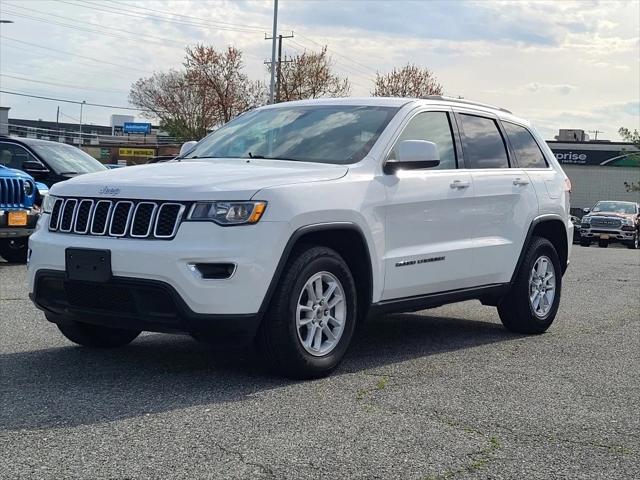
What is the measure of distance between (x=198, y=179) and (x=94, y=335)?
5.41ft

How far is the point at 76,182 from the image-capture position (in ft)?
19.5

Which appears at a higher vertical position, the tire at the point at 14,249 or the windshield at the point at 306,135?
the windshield at the point at 306,135

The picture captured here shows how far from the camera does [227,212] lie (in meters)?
5.35

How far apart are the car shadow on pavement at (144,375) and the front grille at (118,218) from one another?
0.90 meters

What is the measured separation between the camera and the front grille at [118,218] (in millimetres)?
5387

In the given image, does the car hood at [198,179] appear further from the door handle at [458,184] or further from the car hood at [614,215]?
the car hood at [614,215]

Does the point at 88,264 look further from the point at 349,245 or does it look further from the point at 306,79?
the point at 306,79

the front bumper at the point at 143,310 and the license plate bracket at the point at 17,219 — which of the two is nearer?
the front bumper at the point at 143,310

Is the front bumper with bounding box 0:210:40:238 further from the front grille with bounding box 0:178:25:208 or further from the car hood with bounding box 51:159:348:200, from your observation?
the car hood with bounding box 51:159:348:200

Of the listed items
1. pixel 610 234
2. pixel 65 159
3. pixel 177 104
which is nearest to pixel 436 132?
pixel 65 159

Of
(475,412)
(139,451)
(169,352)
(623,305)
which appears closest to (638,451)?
(475,412)

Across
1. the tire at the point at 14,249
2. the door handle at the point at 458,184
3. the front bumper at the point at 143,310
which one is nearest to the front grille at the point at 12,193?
the tire at the point at 14,249

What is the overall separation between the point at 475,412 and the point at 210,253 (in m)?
1.70

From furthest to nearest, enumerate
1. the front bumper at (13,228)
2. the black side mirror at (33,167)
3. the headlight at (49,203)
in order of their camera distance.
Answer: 1. the black side mirror at (33,167)
2. the front bumper at (13,228)
3. the headlight at (49,203)
